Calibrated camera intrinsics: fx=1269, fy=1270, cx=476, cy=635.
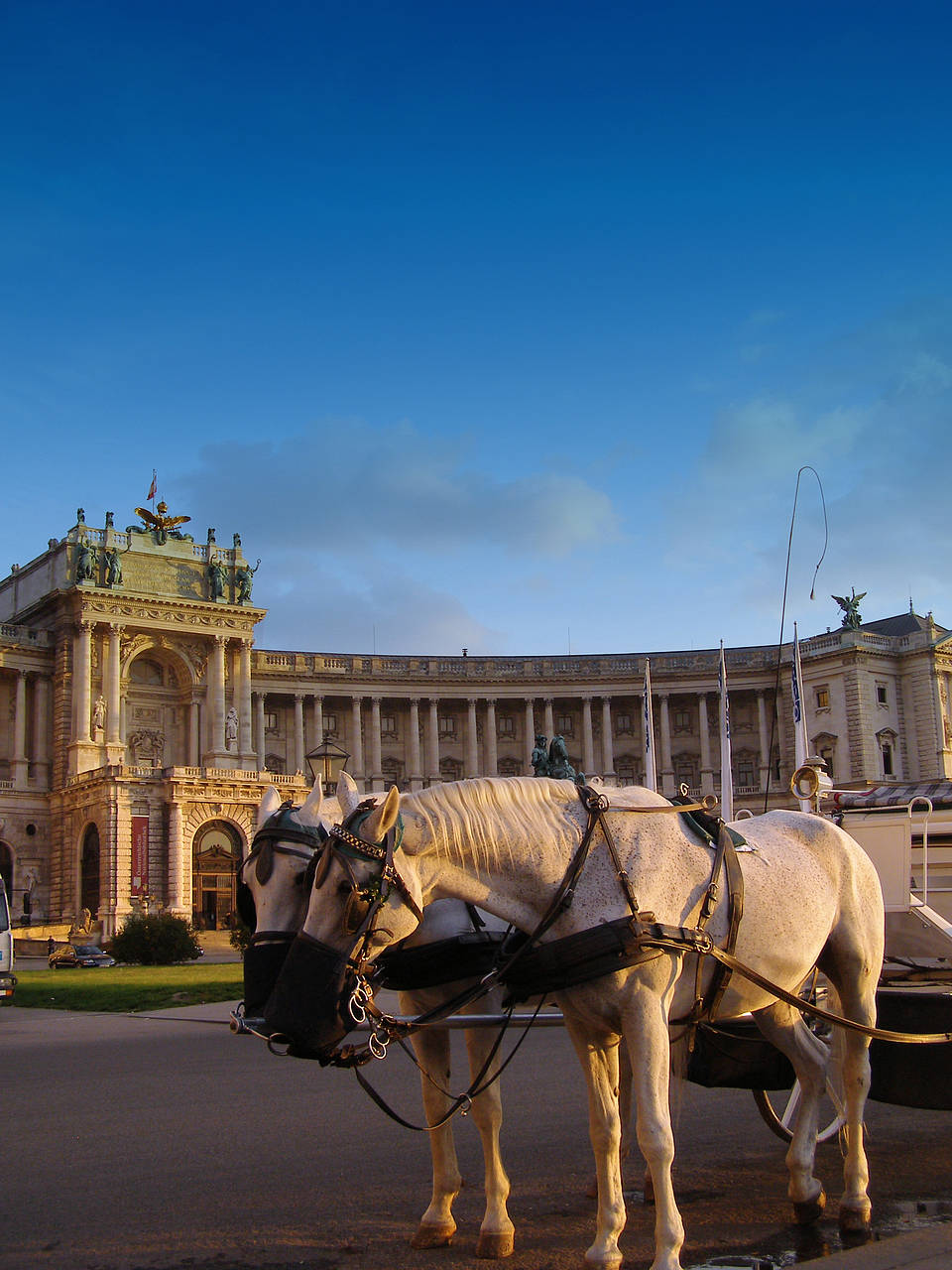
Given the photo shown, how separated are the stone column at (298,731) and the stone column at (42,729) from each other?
15.2 m

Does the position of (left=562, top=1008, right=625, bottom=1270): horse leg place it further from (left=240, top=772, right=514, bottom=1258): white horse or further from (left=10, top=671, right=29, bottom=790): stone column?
(left=10, top=671, right=29, bottom=790): stone column

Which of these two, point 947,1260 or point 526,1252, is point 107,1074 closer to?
point 526,1252

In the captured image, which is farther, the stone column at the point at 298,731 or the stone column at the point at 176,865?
the stone column at the point at 298,731

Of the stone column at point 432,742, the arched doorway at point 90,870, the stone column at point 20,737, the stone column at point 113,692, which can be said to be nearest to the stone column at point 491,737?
the stone column at point 432,742

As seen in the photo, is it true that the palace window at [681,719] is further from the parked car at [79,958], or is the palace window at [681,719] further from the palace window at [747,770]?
the parked car at [79,958]

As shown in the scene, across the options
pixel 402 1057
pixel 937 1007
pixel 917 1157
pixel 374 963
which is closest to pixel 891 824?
pixel 937 1007

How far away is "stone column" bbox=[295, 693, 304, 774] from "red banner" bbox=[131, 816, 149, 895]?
688 inches

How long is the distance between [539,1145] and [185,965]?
36.1 metres

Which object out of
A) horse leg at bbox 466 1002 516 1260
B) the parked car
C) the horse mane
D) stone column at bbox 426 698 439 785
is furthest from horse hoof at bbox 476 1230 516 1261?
stone column at bbox 426 698 439 785

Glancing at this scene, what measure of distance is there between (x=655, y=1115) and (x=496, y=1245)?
1526 mm

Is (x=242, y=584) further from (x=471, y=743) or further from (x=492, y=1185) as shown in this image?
(x=492, y=1185)

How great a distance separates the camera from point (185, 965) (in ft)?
143

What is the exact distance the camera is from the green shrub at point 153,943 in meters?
45.6

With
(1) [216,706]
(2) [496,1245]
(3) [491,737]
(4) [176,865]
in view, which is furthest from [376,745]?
(2) [496,1245]
